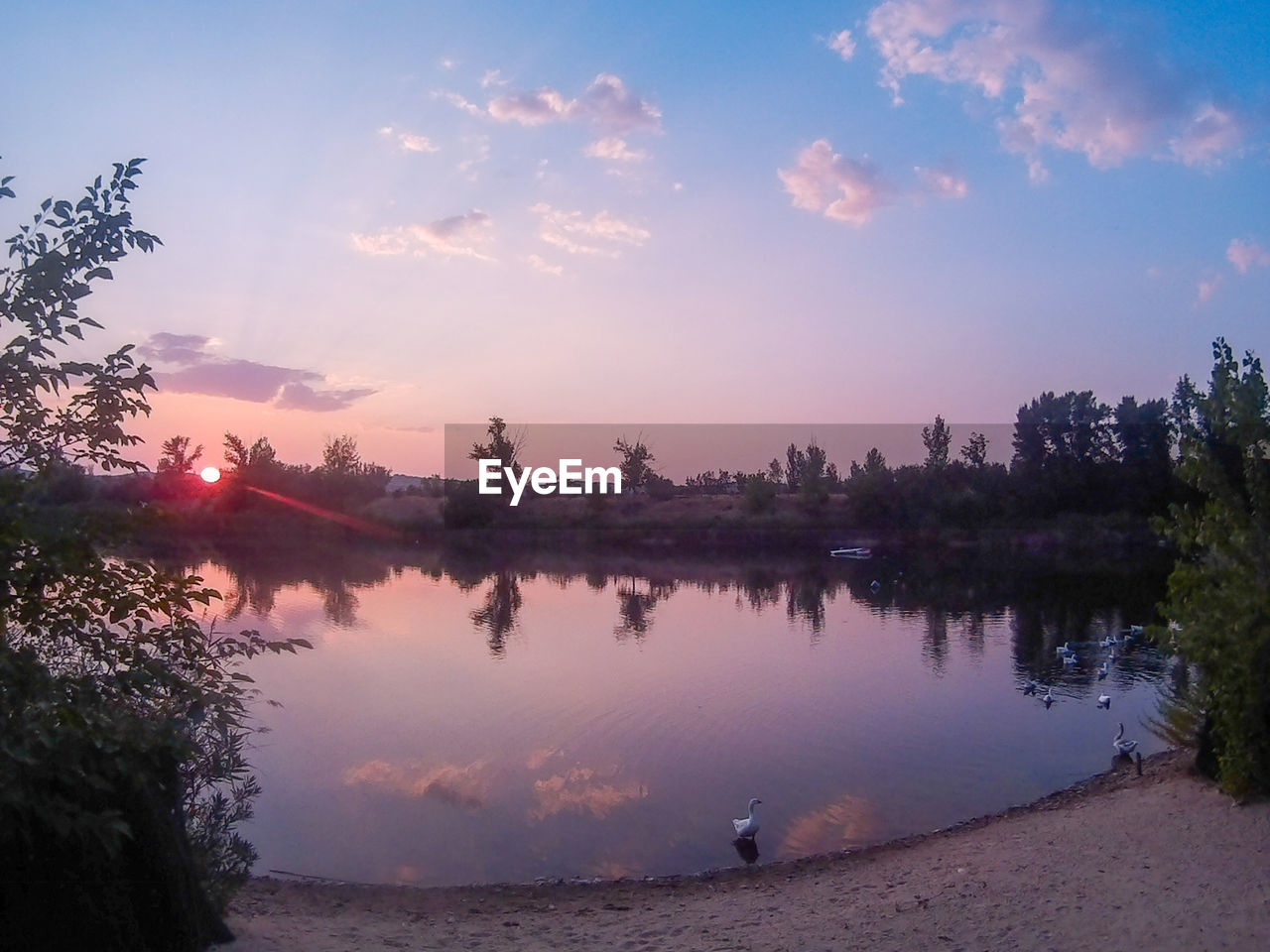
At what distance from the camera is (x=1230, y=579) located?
346 inches

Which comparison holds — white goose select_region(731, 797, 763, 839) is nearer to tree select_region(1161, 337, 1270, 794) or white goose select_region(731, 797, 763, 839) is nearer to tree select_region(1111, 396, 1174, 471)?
tree select_region(1161, 337, 1270, 794)

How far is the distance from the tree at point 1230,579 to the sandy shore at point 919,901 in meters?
0.54

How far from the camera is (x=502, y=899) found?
8867 mm

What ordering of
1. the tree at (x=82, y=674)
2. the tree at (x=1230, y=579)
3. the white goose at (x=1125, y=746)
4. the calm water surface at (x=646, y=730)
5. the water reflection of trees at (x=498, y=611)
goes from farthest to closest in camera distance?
the water reflection of trees at (x=498, y=611), the white goose at (x=1125, y=746), the calm water surface at (x=646, y=730), the tree at (x=1230, y=579), the tree at (x=82, y=674)

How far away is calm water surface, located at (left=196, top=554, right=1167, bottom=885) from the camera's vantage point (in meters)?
11.0

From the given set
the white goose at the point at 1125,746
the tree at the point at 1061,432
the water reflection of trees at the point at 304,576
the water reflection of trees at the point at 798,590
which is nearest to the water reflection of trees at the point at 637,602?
the water reflection of trees at the point at 798,590

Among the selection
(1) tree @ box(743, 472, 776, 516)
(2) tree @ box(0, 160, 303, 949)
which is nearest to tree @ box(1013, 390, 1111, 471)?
(1) tree @ box(743, 472, 776, 516)

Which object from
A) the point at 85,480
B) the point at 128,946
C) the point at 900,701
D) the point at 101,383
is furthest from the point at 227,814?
the point at 900,701

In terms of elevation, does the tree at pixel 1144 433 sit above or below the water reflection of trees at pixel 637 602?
above

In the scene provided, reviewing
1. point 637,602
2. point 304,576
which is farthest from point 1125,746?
point 304,576

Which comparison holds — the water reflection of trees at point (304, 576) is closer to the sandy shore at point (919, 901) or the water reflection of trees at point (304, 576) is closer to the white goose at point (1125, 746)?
the sandy shore at point (919, 901)

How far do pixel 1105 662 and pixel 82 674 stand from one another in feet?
70.6

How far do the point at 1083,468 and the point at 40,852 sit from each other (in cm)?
6646

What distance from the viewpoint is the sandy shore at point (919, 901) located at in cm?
642
